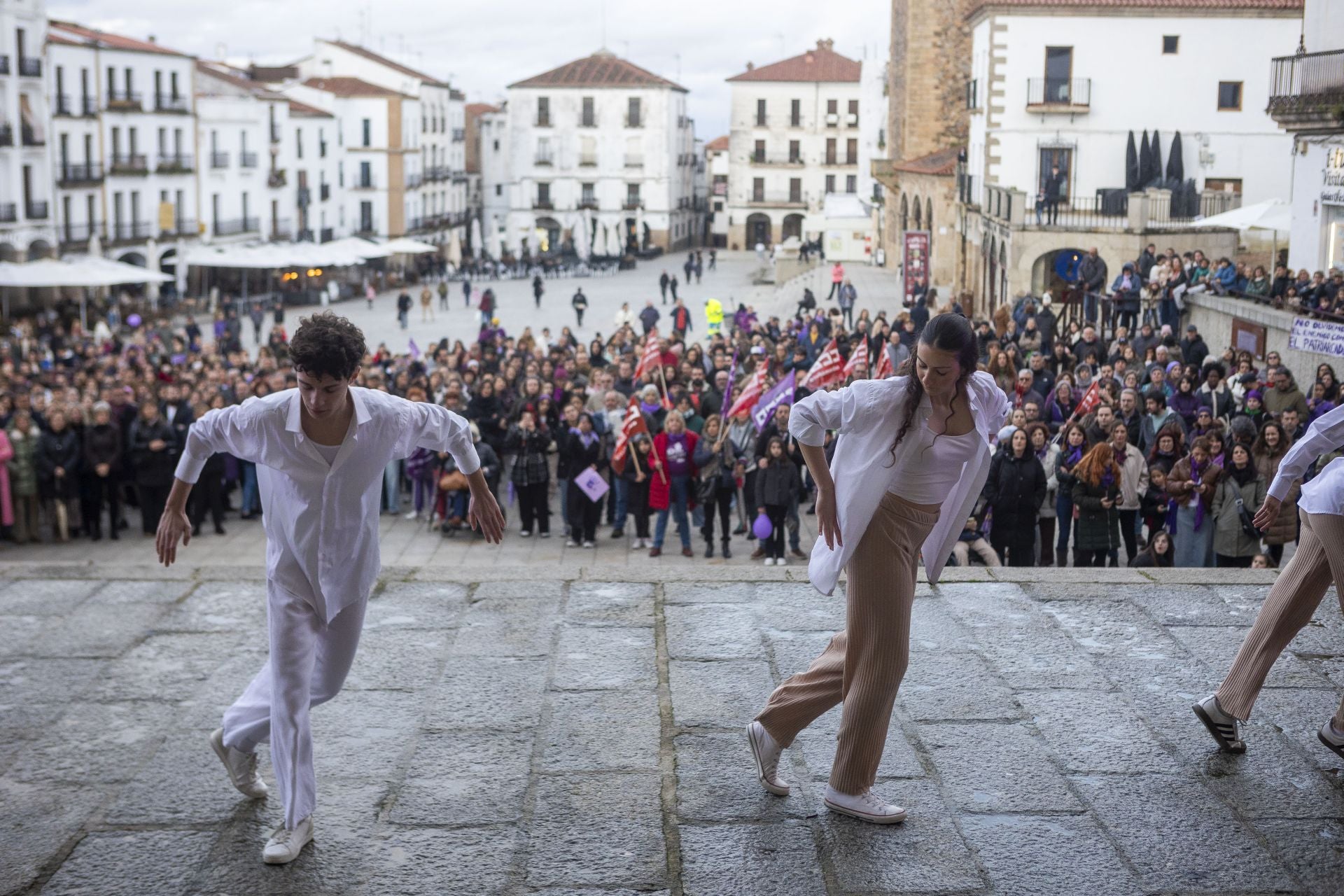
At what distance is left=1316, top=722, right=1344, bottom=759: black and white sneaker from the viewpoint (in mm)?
5242

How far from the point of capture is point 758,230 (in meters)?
91.6

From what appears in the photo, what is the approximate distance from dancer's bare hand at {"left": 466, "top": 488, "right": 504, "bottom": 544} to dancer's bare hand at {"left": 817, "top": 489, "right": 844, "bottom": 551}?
107cm

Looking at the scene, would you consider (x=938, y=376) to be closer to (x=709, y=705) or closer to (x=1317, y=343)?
(x=709, y=705)

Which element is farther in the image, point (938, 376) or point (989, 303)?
point (989, 303)

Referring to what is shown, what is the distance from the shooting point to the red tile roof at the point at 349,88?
69.9 meters

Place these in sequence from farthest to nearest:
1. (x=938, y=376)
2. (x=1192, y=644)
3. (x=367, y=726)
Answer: (x=1192, y=644), (x=367, y=726), (x=938, y=376)

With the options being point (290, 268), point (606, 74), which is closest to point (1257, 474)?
point (290, 268)

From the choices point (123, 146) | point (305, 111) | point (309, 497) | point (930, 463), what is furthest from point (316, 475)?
point (305, 111)

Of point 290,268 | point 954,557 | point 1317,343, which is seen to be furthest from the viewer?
point 290,268

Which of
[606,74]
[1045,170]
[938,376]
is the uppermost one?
[606,74]

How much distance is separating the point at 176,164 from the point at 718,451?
4432cm

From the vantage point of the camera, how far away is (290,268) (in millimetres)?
48656

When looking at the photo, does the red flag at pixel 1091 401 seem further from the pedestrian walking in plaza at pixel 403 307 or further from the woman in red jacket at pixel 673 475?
the pedestrian walking in plaza at pixel 403 307

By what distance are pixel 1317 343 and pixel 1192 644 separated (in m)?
9.06
